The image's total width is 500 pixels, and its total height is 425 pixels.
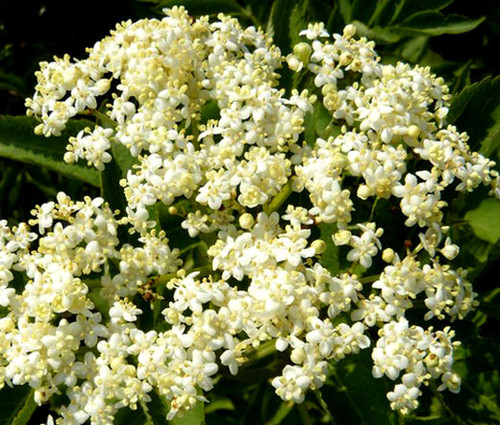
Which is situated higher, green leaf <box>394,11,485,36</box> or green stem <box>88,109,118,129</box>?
green leaf <box>394,11,485,36</box>

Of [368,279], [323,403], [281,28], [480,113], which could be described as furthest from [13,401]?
[480,113]

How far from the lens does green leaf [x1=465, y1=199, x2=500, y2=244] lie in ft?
11.5

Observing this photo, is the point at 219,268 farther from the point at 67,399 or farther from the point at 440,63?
the point at 440,63

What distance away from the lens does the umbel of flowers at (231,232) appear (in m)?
2.93

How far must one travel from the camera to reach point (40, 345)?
2.91 metres

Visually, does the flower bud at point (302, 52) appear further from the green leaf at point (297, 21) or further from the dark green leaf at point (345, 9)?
the dark green leaf at point (345, 9)

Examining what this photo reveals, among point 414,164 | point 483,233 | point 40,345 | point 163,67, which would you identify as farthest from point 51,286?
point 483,233

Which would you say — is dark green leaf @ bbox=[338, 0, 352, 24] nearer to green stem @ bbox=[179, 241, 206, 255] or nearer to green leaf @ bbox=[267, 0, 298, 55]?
green leaf @ bbox=[267, 0, 298, 55]

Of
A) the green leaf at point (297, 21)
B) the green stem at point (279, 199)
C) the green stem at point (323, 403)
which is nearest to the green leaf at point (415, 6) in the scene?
the green leaf at point (297, 21)

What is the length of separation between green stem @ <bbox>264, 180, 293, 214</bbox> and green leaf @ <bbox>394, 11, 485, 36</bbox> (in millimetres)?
1130

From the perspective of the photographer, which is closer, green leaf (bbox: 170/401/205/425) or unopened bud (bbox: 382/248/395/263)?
green leaf (bbox: 170/401/205/425)

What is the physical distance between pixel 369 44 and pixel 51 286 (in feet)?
5.97

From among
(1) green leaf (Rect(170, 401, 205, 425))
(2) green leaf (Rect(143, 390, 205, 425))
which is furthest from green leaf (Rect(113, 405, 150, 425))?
(1) green leaf (Rect(170, 401, 205, 425))

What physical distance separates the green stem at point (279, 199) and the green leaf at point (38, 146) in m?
0.86
